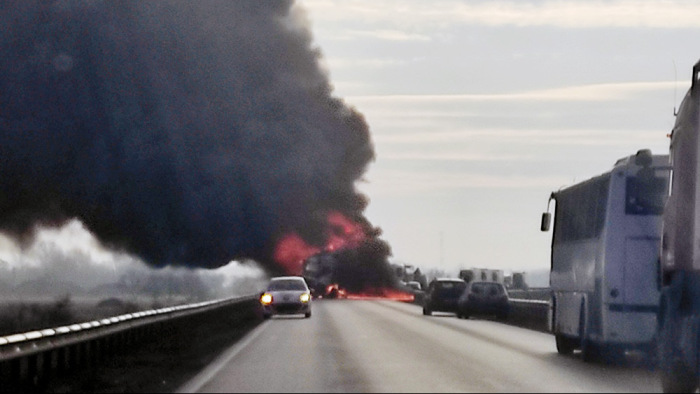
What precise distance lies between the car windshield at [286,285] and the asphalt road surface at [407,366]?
1251 cm

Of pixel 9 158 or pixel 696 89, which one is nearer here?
pixel 696 89

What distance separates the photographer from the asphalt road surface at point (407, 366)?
20.5 m

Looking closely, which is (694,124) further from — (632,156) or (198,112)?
(198,112)

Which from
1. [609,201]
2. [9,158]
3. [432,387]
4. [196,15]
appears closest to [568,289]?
[609,201]

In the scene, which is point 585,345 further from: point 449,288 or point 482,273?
point 482,273

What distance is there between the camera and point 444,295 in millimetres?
59750

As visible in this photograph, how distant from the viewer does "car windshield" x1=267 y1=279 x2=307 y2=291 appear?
52.6 meters

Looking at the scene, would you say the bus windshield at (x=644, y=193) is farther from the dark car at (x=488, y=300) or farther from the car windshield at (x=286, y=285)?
the car windshield at (x=286, y=285)

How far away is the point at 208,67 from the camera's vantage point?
9656 centimetres

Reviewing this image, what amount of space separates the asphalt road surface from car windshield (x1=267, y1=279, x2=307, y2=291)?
1251cm

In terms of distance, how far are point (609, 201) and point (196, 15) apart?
71.7 metres

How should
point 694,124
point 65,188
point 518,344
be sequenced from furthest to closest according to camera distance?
point 65,188
point 518,344
point 694,124

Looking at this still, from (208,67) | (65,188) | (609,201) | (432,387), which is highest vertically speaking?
(208,67)

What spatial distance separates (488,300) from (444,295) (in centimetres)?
660
